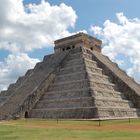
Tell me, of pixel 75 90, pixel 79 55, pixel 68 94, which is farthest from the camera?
pixel 79 55

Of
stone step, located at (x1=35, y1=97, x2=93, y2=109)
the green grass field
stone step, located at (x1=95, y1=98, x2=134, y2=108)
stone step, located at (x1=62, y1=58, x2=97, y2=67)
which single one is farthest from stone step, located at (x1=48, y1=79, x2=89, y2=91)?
the green grass field

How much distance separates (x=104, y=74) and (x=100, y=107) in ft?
44.0

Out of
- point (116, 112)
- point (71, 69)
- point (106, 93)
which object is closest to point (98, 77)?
point (106, 93)

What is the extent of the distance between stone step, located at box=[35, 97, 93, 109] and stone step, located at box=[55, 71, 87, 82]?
4828mm

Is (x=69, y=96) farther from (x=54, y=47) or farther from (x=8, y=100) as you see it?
(x=54, y=47)

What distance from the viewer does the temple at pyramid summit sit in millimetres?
39656

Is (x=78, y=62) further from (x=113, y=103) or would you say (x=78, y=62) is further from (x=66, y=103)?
(x=113, y=103)

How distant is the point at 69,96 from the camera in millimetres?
42250

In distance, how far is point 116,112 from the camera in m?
40.3

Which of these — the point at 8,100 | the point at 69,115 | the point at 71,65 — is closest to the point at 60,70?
the point at 71,65

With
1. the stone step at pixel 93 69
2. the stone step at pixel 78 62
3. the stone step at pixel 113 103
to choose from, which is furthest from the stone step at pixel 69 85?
the stone step at pixel 78 62

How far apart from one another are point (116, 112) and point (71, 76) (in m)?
9.85

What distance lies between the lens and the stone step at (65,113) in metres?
37.7

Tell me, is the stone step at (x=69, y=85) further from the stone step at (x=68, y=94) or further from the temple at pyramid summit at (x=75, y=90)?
the stone step at (x=68, y=94)
